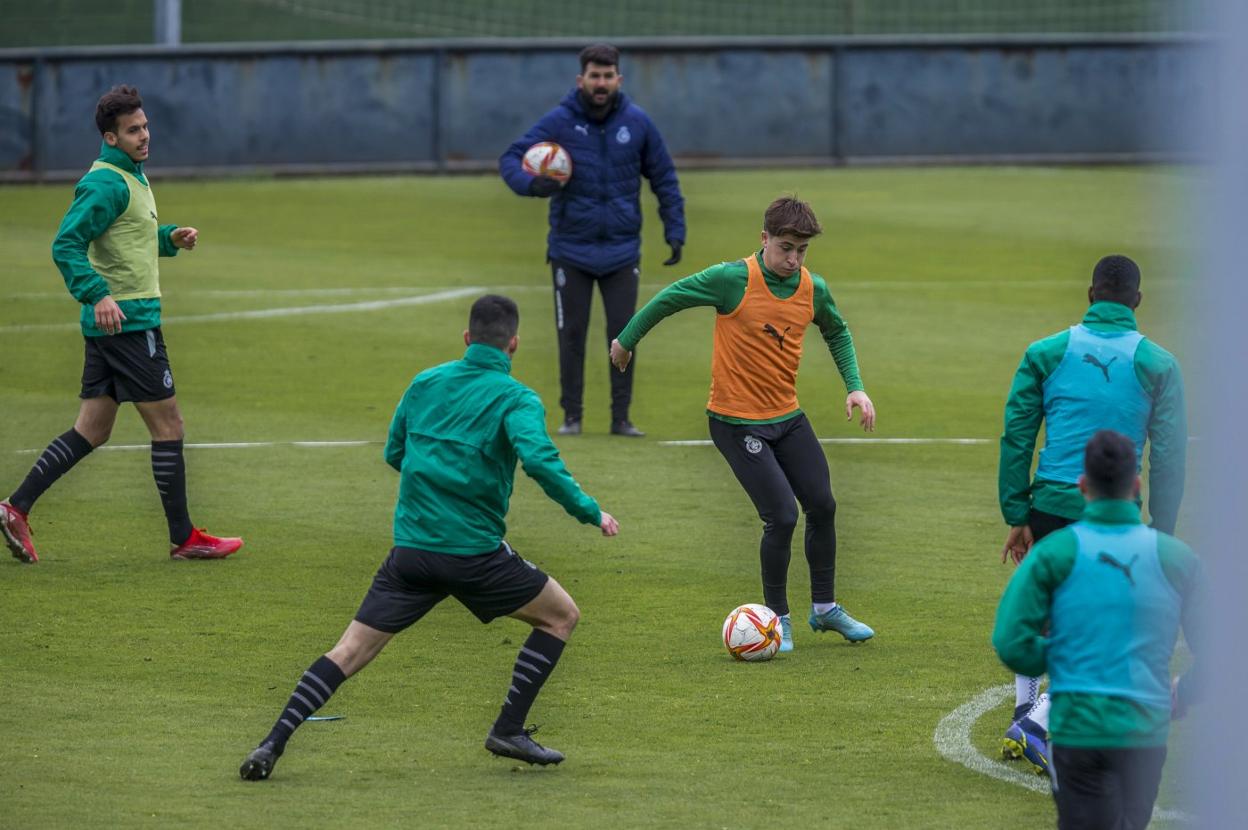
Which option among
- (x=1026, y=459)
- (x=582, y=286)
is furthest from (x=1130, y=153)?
(x=1026, y=459)

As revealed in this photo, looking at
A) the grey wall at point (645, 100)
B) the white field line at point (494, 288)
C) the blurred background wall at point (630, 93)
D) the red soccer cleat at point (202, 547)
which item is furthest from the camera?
the grey wall at point (645, 100)

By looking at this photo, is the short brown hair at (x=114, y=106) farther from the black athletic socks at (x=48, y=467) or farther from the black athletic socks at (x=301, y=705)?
the black athletic socks at (x=301, y=705)

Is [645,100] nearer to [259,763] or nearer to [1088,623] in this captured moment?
[259,763]

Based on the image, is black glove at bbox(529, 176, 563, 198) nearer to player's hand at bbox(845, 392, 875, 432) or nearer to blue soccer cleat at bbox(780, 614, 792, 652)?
player's hand at bbox(845, 392, 875, 432)

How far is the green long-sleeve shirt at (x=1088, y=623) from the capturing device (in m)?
5.35

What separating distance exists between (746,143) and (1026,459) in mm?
26130

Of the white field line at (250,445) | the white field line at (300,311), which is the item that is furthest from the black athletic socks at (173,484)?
the white field line at (300,311)

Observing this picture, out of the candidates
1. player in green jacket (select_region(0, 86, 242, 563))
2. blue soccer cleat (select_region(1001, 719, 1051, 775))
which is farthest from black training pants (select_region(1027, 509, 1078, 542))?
player in green jacket (select_region(0, 86, 242, 563))

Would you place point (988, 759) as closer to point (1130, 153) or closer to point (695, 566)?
point (695, 566)

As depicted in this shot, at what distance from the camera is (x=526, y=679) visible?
7266mm

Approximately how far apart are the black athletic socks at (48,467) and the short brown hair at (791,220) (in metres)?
4.15

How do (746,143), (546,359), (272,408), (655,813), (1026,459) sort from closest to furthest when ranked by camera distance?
(655,813)
(1026,459)
(272,408)
(546,359)
(746,143)

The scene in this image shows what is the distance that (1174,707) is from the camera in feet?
18.7

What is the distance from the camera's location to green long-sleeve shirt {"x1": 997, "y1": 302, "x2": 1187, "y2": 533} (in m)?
7.14
